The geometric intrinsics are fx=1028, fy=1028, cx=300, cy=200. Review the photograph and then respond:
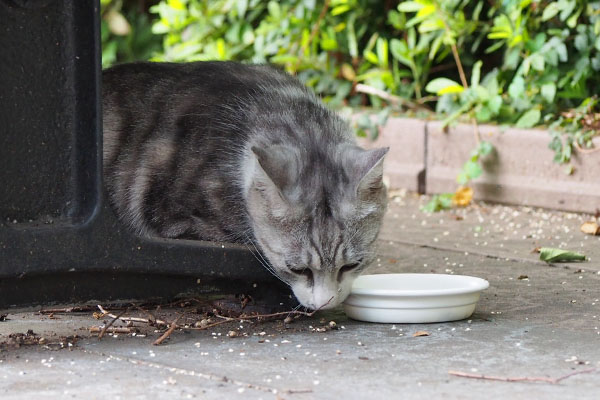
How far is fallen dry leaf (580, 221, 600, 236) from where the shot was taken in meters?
5.46

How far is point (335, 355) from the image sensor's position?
330 cm

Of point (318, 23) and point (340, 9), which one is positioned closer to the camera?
point (340, 9)

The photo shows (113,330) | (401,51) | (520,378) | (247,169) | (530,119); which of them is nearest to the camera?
(520,378)

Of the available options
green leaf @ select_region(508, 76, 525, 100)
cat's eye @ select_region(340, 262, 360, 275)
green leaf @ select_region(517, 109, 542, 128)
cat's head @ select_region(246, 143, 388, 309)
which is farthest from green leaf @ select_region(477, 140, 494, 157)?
cat's eye @ select_region(340, 262, 360, 275)

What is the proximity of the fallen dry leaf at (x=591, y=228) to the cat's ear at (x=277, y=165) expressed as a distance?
7.73ft

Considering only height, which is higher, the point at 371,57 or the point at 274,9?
the point at 274,9

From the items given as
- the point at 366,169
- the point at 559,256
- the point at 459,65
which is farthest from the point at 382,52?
the point at 366,169

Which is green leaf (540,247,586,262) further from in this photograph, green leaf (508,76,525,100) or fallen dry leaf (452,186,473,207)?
green leaf (508,76,525,100)

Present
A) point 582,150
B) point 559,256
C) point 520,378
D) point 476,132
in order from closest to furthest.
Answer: point 520,378
point 559,256
point 582,150
point 476,132

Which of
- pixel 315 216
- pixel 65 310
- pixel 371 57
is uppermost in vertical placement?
pixel 371 57

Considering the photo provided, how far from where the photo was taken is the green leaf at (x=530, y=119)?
20.6 feet

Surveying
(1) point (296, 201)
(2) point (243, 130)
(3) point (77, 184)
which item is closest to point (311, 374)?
(1) point (296, 201)

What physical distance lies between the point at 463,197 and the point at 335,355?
3249mm

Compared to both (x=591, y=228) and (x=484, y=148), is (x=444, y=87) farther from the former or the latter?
(x=591, y=228)
